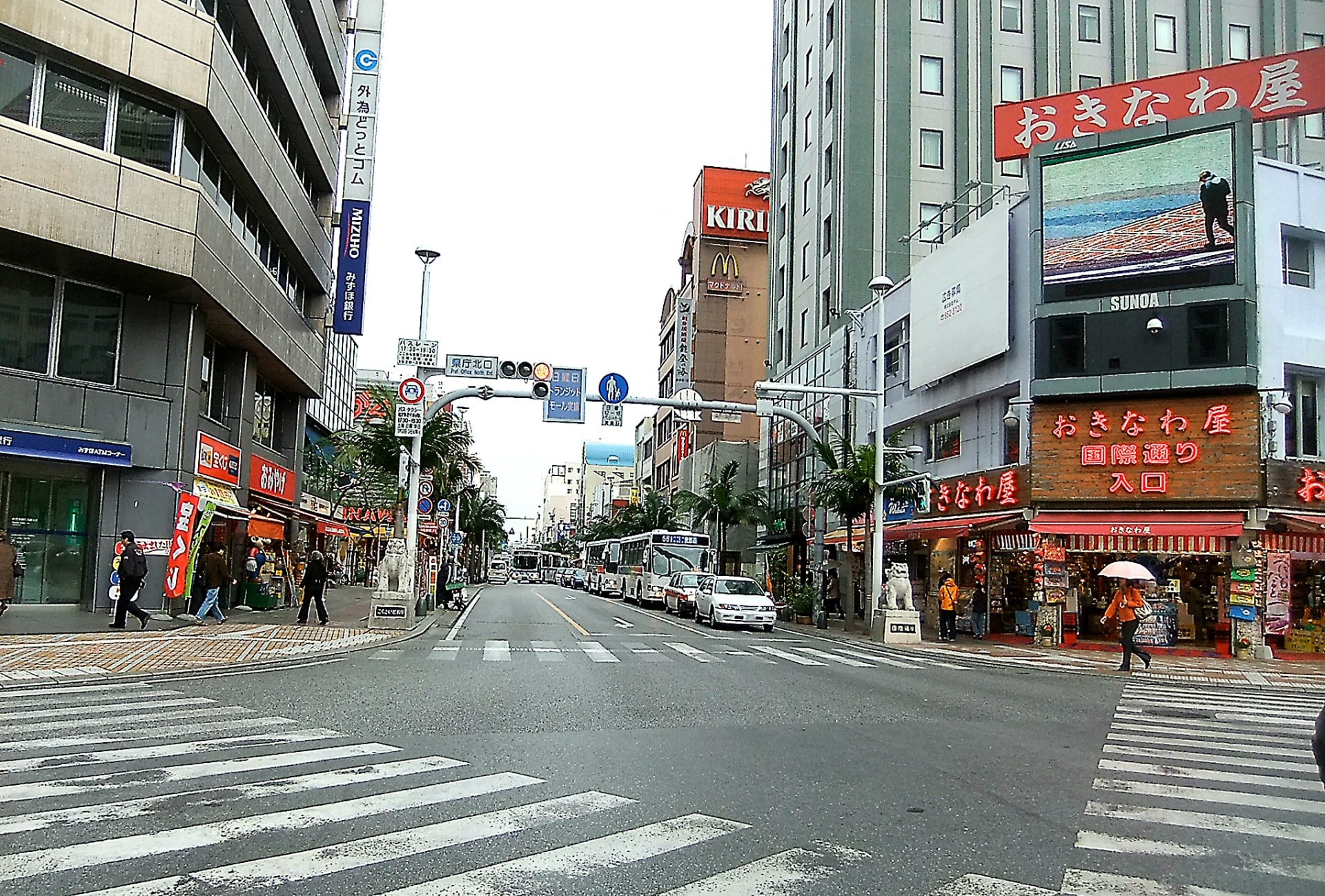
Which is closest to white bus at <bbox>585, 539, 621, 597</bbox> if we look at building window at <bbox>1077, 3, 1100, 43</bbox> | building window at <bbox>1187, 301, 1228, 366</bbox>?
building window at <bbox>1077, 3, 1100, 43</bbox>

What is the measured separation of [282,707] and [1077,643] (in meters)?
20.6

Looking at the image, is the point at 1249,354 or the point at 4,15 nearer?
the point at 4,15

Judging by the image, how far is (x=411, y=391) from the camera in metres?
24.8

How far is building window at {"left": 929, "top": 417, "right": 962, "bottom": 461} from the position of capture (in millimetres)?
32781

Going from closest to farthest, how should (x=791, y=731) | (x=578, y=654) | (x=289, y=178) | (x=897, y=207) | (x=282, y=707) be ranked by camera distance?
(x=791, y=731) → (x=282, y=707) → (x=578, y=654) → (x=289, y=178) → (x=897, y=207)

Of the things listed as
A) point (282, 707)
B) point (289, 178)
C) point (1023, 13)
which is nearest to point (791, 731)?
point (282, 707)

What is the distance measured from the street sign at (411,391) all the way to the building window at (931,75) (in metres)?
29.5

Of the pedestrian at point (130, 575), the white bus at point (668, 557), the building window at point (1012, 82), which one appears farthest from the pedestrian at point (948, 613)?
the building window at point (1012, 82)

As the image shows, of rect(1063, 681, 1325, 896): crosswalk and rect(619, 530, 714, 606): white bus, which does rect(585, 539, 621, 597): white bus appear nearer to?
rect(619, 530, 714, 606): white bus

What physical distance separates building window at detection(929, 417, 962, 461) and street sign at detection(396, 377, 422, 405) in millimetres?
16629

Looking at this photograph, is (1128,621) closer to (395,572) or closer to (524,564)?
(395,572)

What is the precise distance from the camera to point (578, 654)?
66.0 ft

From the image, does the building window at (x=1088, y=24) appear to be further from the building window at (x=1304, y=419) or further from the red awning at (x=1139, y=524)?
the red awning at (x=1139, y=524)

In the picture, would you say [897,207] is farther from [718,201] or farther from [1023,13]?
[718,201]
